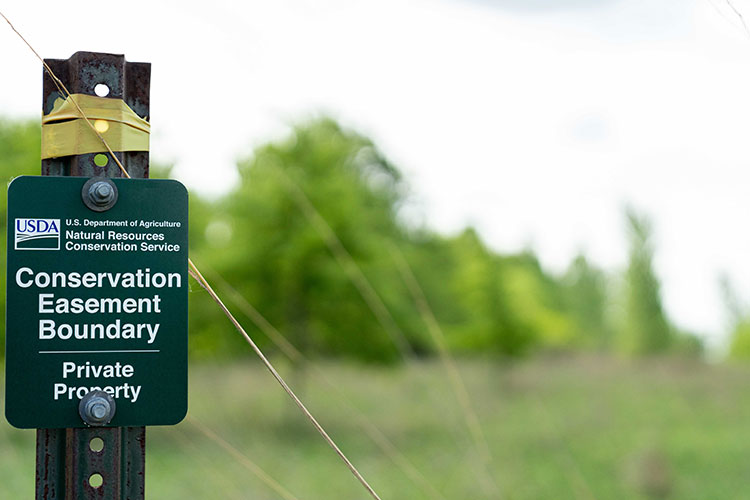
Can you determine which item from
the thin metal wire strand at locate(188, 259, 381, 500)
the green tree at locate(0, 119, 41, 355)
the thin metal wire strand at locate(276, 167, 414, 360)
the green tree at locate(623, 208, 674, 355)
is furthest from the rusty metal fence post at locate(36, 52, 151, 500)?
the green tree at locate(623, 208, 674, 355)

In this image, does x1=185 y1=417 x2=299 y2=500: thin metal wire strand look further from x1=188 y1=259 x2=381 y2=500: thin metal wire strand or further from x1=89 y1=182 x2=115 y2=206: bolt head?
x1=89 y1=182 x2=115 y2=206: bolt head

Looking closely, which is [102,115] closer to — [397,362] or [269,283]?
[269,283]

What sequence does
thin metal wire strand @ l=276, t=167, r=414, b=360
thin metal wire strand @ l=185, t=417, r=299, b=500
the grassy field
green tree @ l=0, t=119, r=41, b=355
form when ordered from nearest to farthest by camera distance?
thin metal wire strand @ l=185, t=417, r=299, b=500, thin metal wire strand @ l=276, t=167, r=414, b=360, the grassy field, green tree @ l=0, t=119, r=41, b=355

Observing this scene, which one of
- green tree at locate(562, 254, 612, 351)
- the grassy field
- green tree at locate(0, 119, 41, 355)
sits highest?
green tree at locate(0, 119, 41, 355)

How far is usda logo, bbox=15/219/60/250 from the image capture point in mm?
1301

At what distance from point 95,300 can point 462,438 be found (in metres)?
8.81

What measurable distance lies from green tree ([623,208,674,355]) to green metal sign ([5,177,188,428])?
26.5m

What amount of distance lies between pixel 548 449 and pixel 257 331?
444cm

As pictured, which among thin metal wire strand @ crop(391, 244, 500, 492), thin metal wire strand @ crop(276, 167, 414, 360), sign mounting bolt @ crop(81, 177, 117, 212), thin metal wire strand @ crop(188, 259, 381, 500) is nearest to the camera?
thin metal wire strand @ crop(188, 259, 381, 500)

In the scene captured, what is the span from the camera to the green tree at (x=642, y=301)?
87.1ft

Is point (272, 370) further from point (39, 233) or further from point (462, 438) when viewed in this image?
Answer: point (462, 438)

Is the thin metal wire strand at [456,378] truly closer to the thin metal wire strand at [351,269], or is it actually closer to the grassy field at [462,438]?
the thin metal wire strand at [351,269]

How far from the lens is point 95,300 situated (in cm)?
130

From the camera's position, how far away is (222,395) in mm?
13570
